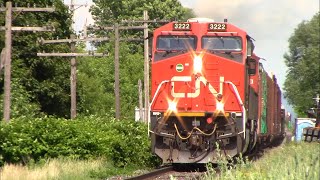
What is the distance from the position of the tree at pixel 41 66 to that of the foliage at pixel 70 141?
45.3ft

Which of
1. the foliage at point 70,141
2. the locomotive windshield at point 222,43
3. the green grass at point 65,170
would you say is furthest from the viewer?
the locomotive windshield at point 222,43

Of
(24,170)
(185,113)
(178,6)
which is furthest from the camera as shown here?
(178,6)

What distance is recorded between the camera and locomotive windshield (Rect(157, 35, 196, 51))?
22.6 m

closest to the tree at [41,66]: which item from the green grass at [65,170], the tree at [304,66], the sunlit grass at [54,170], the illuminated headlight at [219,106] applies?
the green grass at [65,170]

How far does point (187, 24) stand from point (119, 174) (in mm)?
4970

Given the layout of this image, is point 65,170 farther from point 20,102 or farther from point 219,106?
point 20,102

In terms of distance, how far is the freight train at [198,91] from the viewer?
862 inches

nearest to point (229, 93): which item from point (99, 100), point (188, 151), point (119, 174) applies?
point (188, 151)

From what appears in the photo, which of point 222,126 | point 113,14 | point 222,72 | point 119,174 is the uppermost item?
point 113,14

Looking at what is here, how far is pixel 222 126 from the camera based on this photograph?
22.1 meters

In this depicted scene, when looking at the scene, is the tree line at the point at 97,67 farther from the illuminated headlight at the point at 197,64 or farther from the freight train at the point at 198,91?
the illuminated headlight at the point at 197,64

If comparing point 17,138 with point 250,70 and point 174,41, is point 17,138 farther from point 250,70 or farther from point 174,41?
point 250,70

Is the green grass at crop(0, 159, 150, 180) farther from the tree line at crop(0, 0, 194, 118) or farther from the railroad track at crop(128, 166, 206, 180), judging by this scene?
the tree line at crop(0, 0, 194, 118)

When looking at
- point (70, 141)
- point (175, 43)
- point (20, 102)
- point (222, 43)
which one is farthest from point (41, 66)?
point (222, 43)
